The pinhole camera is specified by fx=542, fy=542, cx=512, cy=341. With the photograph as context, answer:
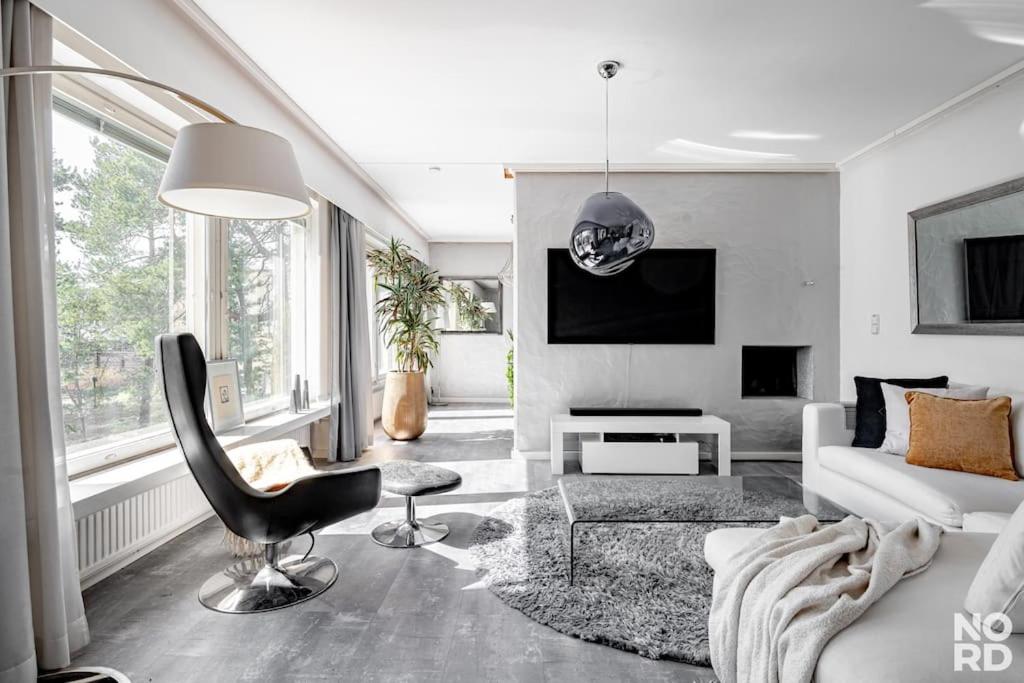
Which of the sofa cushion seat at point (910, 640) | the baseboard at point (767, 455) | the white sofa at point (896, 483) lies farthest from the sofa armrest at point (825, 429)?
the sofa cushion seat at point (910, 640)

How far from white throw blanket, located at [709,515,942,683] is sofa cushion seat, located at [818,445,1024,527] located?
30.7 inches

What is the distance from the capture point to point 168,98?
264 centimetres

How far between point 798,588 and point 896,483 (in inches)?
66.0

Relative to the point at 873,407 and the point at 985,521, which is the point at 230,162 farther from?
the point at 873,407

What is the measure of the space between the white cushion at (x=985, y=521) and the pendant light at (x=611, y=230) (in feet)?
5.97

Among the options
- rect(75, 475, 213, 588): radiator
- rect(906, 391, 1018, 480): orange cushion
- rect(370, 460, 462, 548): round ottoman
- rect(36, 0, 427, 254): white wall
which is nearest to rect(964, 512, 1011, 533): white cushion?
rect(906, 391, 1018, 480): orange cushion

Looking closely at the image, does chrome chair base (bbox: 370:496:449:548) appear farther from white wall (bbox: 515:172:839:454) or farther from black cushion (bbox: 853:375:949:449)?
black cushion (bbox: 853:375:949:449)

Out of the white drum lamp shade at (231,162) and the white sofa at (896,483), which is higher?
the white drum lamp shade at (231,162)

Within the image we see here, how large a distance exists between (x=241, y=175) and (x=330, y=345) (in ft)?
9.90

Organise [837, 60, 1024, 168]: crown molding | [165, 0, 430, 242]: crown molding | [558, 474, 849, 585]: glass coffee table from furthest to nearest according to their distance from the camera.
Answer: [837, 60, 1024, 168]: crown molding < [165, 0, 430, 242]: crown molding < [558, 474, 849, 585]: glass coffee table

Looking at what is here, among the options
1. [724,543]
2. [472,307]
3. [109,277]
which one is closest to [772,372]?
[724,543]

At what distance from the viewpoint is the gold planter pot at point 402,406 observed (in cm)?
542

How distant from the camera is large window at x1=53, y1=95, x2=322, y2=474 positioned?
2.35 meters

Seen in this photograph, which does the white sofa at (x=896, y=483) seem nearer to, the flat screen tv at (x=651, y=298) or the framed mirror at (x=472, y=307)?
the flat screen tv at (x=651, y=298)
